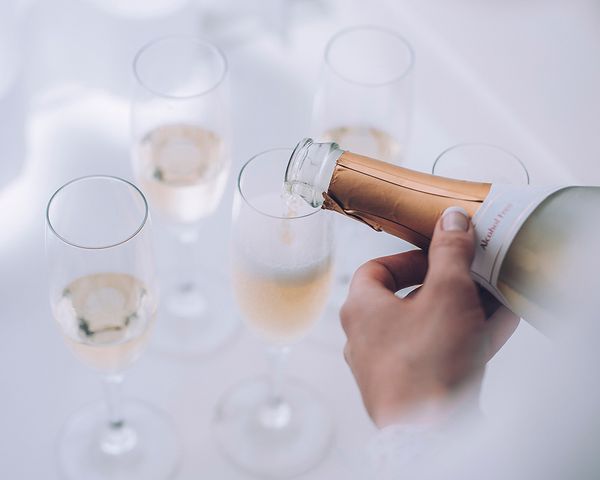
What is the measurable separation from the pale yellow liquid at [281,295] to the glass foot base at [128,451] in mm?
198

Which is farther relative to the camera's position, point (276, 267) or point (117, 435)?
point (117, 435)

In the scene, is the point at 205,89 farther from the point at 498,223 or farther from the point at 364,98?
the point at 498,223

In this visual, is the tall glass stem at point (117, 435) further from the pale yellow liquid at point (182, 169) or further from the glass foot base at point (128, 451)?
the pale yellow liquid at point (182, 169)

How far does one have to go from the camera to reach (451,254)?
66cm

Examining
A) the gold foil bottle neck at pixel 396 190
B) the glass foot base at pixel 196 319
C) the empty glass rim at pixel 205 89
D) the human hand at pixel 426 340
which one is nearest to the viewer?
the human hand at pixel 426 340

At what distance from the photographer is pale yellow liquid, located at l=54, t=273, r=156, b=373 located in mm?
832

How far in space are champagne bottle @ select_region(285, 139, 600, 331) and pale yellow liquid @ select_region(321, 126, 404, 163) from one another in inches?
9.5

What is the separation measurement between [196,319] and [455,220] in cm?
50

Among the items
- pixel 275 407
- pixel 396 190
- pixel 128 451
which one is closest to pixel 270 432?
pixel 275 407

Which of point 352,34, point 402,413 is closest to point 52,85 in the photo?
point 352,34

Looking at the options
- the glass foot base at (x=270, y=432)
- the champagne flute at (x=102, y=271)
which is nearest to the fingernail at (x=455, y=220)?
the champagne flute at (x=102, y=271)

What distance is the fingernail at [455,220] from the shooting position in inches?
27.5

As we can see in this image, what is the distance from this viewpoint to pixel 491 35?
122 cm

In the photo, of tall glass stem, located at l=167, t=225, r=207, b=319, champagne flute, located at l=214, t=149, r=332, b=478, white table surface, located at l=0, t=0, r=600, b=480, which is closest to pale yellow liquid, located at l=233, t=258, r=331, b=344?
champagne flute, located at l=214, t=149, r=332, b=478
